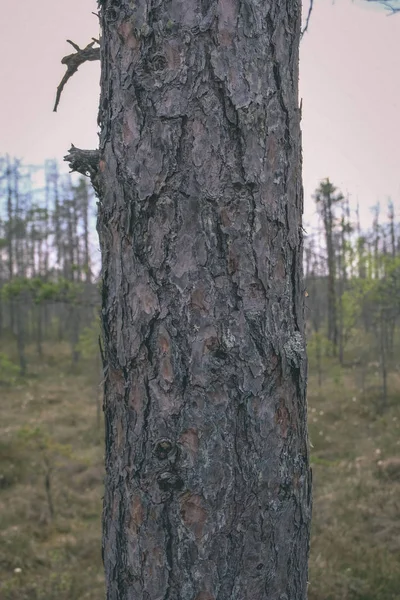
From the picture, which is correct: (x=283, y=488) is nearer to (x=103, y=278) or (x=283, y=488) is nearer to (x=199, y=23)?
(x=103, y=278)

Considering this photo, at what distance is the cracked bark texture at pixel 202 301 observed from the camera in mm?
1133

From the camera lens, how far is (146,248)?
1.16m

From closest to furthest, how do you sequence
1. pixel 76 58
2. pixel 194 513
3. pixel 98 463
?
pixel 194 513, pixel 76 58, pixel 98 463

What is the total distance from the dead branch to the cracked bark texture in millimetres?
438

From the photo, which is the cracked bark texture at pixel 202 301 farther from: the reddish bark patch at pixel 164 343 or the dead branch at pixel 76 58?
the dead branch at pixel 76 58

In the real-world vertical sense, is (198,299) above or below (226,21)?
below

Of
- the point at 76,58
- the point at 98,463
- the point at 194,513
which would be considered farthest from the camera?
the point at 98,463

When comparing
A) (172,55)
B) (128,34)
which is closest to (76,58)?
(128,34)

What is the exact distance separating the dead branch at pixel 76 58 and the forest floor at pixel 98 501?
5.04 metres

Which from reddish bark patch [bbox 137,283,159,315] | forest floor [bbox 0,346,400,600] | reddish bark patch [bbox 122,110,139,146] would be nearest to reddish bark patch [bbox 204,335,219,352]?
reddish bark patch [bbox 137,283,159,315]

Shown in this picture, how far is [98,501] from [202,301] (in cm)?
763

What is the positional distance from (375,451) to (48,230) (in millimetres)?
25581

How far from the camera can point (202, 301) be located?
114 cm

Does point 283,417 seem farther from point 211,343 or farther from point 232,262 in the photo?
point 232,262
